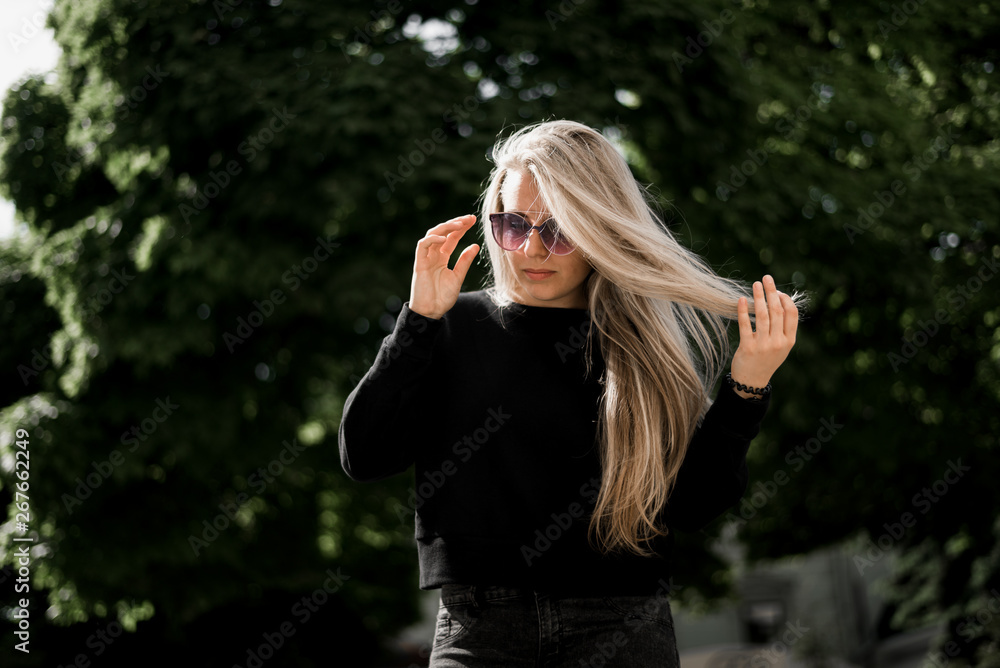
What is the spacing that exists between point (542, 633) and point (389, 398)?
598mm

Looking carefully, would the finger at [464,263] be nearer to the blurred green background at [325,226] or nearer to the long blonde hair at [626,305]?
the long blonde hair at [626,305]

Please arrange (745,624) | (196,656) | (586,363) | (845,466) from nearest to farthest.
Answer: (586,363) < (196,656) < (845,466) < (745,624)

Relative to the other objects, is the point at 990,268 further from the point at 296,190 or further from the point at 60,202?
the point at 60,202

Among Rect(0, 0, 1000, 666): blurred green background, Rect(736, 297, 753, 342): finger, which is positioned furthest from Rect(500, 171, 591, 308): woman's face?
Rect(0, 0, 1000, 666): blurred green background

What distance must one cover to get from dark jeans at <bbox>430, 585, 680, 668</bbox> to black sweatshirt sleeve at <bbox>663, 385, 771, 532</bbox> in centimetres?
26


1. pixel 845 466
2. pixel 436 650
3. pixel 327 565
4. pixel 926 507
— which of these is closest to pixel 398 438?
pixel 436 650

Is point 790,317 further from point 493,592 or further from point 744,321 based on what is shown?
point 493,592

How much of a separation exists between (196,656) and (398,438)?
6739 millimetres

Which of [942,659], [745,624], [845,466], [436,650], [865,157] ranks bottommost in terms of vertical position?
[745,624]

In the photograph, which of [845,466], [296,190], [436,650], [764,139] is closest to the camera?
[436,650]

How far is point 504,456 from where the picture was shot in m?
2.04

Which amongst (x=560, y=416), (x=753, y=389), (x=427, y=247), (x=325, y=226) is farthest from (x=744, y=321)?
(x=325, y=226)

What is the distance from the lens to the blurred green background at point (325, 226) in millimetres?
6137

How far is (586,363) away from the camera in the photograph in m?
2.21
